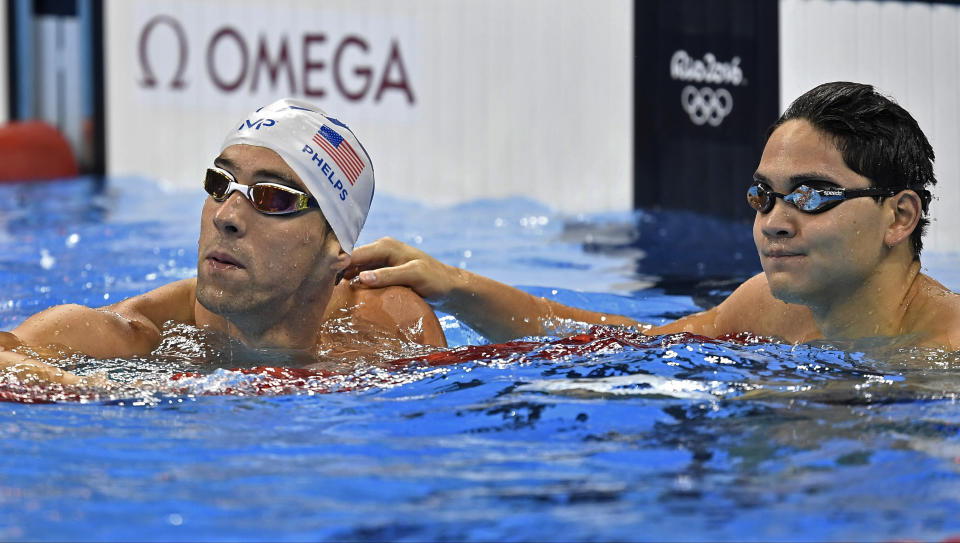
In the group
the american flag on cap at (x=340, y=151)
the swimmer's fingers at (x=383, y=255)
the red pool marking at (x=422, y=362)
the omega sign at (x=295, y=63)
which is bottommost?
the red pool marking at (x=422, y=362)

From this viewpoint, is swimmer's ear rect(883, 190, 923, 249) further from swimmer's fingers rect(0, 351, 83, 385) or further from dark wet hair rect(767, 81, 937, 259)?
swimmer's fingers rect(0, 351, 83, 385)

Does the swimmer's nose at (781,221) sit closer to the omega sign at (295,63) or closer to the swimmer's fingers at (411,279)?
the swimmer's fingers at (411,279)

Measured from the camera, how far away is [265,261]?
11.0ft

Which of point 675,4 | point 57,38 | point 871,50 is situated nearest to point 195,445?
point 871,50

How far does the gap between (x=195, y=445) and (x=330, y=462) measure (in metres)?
0.32

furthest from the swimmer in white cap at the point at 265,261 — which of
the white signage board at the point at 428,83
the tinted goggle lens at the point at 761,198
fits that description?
the white signage board at the point at 428,83

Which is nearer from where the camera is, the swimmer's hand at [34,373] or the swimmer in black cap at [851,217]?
the swimmer's hand at [34,373]

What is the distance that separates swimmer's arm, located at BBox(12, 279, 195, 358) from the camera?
3.31 m

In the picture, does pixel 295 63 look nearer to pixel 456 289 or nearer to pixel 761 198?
pixel 456 289

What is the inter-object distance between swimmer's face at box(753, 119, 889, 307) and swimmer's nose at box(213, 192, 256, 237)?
1.28 meters

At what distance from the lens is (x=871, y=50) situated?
663 cm

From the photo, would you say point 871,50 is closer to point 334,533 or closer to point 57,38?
point 334,533

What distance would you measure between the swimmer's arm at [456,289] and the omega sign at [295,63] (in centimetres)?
514

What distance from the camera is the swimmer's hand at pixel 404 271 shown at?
373 centimetres
